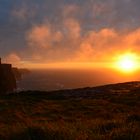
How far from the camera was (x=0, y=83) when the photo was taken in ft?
263

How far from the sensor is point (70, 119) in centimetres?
2495

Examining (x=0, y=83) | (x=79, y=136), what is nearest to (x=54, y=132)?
(x=79, y=136)

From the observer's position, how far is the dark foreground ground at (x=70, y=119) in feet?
31.6

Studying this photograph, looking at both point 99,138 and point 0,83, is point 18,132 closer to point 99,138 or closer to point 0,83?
point 99,138

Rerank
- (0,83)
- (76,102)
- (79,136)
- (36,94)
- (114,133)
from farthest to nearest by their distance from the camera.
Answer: (0,83)
(36,94)
(76,102)
(114,133)
(79,136)

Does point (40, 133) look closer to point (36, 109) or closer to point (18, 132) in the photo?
point (18, 132)

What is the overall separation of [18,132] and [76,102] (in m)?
28.2

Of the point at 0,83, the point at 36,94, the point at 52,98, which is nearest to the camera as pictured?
the point at 52,98

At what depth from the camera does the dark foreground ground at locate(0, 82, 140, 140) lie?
9641 millimetres

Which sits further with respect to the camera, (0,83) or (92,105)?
(0,83)

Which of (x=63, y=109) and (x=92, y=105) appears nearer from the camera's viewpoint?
(x=63, y=109)

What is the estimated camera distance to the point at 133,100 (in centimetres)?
3859

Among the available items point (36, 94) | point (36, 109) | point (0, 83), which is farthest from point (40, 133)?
point (0, 83)

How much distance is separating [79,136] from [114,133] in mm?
1482
